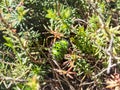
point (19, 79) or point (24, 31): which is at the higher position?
point (24, 31)

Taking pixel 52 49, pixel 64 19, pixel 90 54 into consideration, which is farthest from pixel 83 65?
pixel 64 19

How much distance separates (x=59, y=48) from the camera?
148cm

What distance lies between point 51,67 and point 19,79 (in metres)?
0.24

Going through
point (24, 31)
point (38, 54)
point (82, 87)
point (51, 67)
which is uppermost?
point (24, 31)

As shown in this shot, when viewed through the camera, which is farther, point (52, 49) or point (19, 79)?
point (52, 49)

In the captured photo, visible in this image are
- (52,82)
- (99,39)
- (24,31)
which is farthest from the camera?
(52,82)

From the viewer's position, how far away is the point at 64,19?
4.40 feet

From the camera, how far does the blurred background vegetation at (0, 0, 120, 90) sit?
4.43 feet

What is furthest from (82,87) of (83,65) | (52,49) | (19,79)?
(19,79)

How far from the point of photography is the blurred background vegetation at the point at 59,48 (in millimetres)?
1352

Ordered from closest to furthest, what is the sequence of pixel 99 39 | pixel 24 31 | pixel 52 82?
1. pixel 99 39
2. pixel 24 31
3. pixel 52 82

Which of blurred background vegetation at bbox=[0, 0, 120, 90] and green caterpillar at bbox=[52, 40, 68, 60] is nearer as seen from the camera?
blurred background vegetation at bbox=[0, 0, 120, 90]

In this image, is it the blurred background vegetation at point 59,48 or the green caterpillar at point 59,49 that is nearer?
the blurred background vegetation at point 59,48

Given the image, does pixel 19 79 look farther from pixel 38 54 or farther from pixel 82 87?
pixel 82 87
